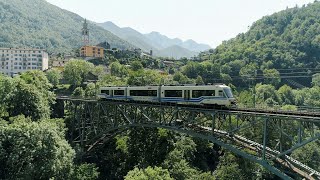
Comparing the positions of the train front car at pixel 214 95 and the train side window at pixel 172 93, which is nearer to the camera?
the train front car at pixel 214 95

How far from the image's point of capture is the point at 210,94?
3041cm

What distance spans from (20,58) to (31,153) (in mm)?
103683

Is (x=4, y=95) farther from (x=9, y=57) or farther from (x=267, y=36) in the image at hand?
(x=267, y=36)

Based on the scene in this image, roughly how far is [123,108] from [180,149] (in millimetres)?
9058

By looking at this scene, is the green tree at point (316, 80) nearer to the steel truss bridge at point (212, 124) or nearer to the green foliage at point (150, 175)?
the steel truss bridge at point (212, 124)

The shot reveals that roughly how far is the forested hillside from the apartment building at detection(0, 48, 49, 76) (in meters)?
71.9

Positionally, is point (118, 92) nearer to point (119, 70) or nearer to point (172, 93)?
point (172, 93)

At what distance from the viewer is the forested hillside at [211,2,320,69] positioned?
143 m

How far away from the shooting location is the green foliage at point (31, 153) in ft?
107

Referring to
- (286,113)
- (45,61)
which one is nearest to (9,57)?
(45,61)

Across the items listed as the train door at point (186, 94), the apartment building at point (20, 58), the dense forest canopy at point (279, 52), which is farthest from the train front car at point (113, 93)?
the apartment building at point (20, 58)

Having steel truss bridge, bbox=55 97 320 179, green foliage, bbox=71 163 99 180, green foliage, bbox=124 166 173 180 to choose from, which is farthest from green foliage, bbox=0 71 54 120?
green foliage, bbox=124 166 173 180

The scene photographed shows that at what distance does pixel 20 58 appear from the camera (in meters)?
128

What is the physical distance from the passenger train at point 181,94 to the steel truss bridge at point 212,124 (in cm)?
81
